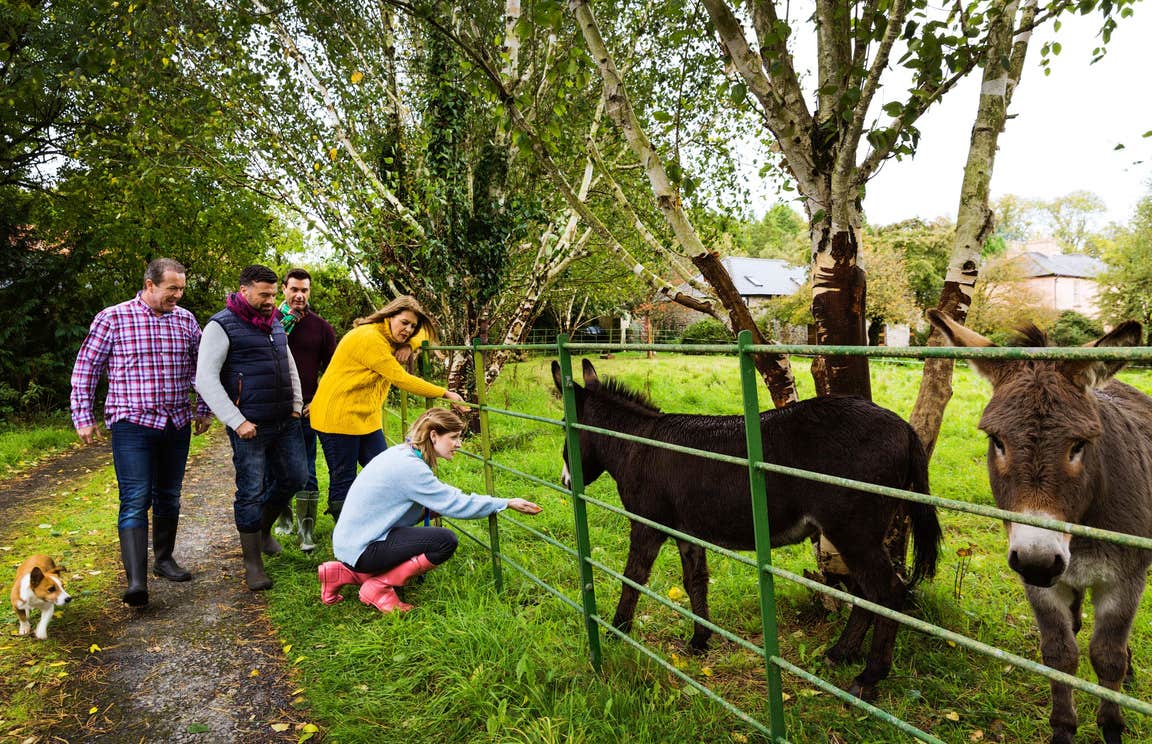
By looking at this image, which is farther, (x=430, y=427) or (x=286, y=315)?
(x=286, y=315)

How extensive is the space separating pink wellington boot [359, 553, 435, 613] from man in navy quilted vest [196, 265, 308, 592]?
41.3 inches

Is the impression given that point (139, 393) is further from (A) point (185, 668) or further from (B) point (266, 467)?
(A) point (185, 668)

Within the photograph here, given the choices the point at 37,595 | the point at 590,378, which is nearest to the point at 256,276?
the point at 37,595

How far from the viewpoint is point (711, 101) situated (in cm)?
1015

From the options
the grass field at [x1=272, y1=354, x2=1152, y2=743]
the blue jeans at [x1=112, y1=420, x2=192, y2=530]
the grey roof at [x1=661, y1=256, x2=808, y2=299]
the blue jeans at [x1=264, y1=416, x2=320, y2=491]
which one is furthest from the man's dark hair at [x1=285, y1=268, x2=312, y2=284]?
the grey roof at [x1=661, y1=256, x2=808, y2=299]

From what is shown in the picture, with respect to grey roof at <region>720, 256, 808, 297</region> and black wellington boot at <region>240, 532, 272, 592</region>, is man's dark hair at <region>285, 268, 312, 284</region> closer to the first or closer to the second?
black wellington boot at <region>240, 532, 272, 592</region>

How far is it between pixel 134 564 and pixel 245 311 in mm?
1782

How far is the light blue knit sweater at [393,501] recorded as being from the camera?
3703 mm

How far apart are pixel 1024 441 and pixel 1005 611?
2342 mm

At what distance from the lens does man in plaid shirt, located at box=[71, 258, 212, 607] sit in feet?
13.6

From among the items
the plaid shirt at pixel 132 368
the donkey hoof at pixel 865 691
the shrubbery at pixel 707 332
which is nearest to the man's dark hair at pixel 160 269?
the plaid shirt at pixel 132 368

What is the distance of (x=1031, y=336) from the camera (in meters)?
2.49

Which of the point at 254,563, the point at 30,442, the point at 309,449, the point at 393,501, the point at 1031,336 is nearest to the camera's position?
the point at 1031,336

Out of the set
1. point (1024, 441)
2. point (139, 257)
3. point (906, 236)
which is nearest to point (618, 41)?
point (1024, 441)
